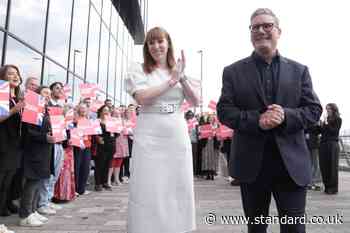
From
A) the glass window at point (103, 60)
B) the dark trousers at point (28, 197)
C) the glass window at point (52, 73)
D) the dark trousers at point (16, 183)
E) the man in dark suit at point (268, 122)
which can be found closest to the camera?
the man in dark suit at point (268, 122)

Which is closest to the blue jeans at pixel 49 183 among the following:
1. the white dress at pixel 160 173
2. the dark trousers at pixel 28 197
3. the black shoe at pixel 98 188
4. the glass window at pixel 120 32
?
the dark trousers at pixel 28 197

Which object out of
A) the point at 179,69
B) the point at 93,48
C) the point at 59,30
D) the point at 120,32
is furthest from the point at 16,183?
the point at 120,32

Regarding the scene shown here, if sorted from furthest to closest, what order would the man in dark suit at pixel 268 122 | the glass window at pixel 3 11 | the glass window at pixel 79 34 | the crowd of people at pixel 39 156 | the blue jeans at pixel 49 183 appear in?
1. the glass window at pixel 79 34
2. the glass window at pixel 3 11
3. the blue jeans at pixel 49 183
4. the crowd of people at pixel 39 156
5. the man in dark suit at pixel 268 122

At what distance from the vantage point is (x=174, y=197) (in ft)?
6.91

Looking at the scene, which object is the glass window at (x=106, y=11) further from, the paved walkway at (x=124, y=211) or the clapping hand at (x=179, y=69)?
the clapping hand at (x=179, y=69)

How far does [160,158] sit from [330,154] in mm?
6372

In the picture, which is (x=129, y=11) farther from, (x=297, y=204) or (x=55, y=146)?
(x=297, y=204)

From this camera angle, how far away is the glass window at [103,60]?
1416 cm

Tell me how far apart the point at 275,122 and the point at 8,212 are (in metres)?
4.30

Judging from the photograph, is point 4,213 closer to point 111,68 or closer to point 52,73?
point 52,73

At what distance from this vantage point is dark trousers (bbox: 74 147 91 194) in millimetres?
6074

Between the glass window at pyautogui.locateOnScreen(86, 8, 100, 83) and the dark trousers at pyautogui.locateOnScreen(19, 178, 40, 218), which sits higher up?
the glass window at pyautogui.locateOnScreen(86, 8, 100, 83)

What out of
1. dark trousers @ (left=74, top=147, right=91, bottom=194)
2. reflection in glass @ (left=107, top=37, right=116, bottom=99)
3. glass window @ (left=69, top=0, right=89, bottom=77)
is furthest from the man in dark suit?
reflection in glass @ (left=107, top=37, right=116, bottom=99)

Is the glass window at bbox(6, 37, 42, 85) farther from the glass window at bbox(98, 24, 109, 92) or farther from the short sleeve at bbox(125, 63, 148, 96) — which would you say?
the glass window at bbox(98, 24, 109, 92)
